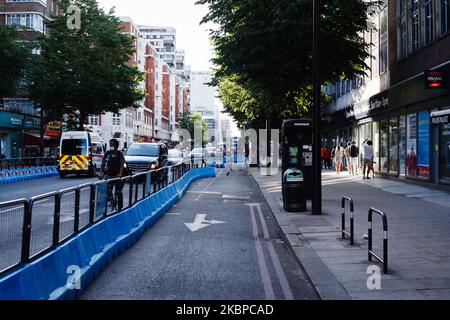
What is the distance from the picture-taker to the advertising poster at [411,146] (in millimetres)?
22859

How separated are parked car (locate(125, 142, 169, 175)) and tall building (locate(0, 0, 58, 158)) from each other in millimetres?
23785

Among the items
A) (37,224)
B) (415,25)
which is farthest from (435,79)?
(37,224)

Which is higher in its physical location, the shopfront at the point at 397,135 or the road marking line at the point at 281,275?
the shopfront at the point at 397,135

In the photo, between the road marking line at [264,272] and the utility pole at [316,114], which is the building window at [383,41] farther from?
the road marking line at [264,272]

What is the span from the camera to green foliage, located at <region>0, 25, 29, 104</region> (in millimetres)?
23719

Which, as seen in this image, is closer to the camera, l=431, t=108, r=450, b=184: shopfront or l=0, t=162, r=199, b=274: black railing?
l=0, t=162, r=199, b=274: black railing

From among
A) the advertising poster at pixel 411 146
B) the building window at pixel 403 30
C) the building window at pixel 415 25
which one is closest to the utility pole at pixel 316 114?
the advertising poster at pixel 411 146

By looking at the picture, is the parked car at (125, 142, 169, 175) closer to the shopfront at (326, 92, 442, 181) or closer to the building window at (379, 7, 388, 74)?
the shopfront at (326, 92, 442, 181)

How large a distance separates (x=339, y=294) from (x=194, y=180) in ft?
77.6

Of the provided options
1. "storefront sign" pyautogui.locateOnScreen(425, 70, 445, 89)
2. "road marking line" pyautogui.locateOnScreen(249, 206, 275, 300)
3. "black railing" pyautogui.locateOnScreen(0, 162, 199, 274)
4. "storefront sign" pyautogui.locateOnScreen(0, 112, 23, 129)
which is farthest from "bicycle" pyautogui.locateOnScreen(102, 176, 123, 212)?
"storefront sign" pyautogui.locateOnScreen(0, 112, 23, 129)

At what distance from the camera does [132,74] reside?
153ft

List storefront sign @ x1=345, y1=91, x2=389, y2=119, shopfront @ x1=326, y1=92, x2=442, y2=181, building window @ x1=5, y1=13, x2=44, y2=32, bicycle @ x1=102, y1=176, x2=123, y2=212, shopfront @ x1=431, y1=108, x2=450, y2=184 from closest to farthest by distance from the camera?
bicycle @ x1=102, y1=176, x2=123, y2=212
shopfront @ x1=431, y1=108, x2=450, y2=184
shopfront @ x1=326, y1=92, x2=442, y2=181
storefront sign @ x1=345, y1=91, x2=389, y2=119
building window @ x1=5, y1=13, x2=44, y2=32

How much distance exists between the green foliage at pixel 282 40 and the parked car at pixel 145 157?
19.9ft
